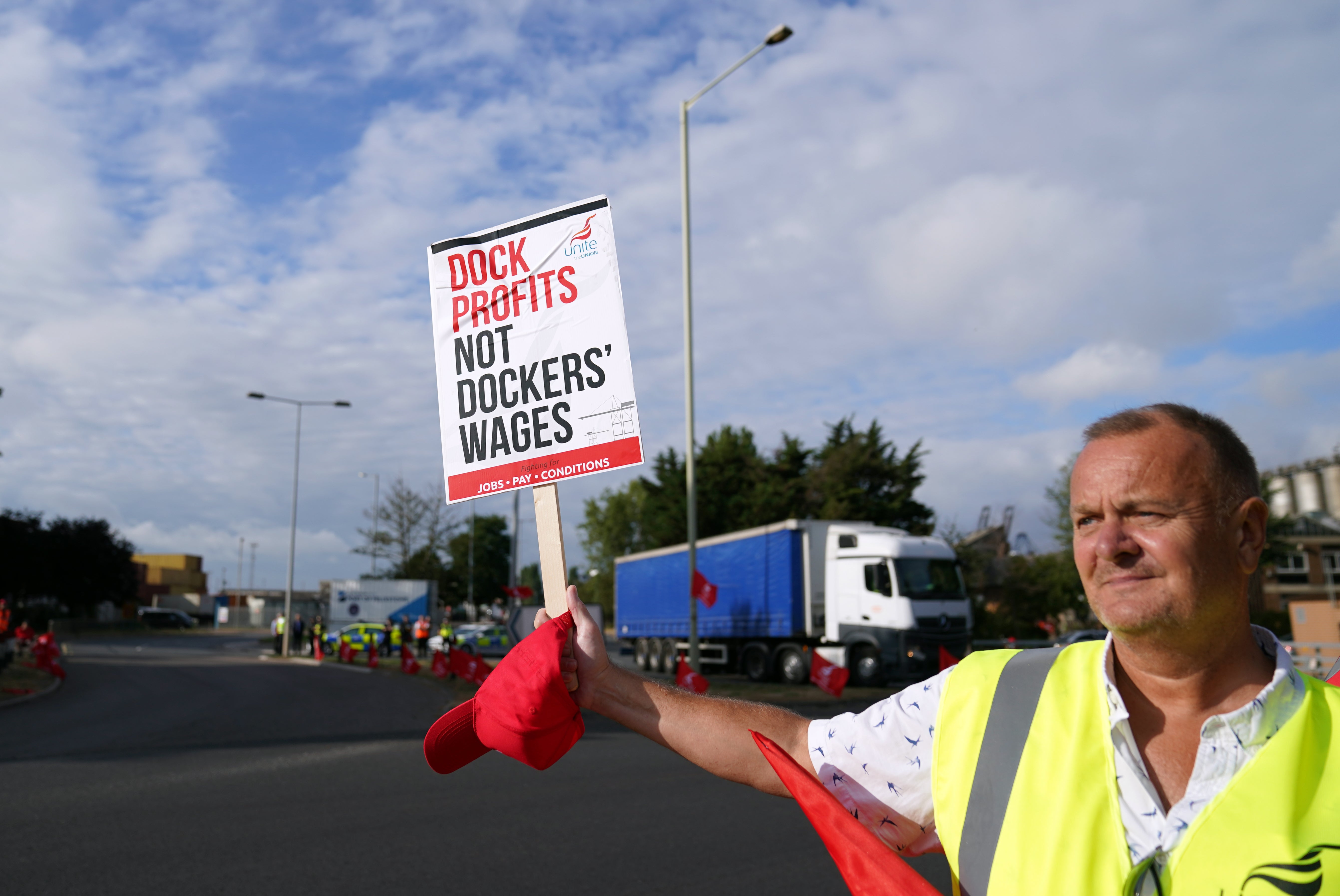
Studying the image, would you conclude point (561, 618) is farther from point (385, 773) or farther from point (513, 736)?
point (385, 773)

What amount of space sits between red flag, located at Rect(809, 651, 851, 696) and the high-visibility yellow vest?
17177mm

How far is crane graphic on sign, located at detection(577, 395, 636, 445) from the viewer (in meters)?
2.91

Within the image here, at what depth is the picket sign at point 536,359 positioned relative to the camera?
2.92m

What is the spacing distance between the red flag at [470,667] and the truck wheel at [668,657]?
25.2 ft

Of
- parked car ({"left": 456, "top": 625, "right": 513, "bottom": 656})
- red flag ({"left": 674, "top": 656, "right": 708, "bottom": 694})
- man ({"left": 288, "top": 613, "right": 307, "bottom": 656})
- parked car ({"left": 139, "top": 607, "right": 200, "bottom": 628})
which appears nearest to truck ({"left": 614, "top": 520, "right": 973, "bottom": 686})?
red flag ({"left": 674, "top": 656, "right": 708, "bottom": 694})

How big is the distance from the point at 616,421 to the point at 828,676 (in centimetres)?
1657

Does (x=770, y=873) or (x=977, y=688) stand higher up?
(x=977, y=688)

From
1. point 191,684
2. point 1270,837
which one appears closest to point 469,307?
point 1270,837

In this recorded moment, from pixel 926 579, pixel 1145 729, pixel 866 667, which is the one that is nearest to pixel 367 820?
pixel 1145 729

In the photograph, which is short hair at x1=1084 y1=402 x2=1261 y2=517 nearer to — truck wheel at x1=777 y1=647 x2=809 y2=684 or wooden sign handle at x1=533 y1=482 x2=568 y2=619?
wooden sign handle at x1=533 y1=482 x2=568 y2=619

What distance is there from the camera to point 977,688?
1.87m

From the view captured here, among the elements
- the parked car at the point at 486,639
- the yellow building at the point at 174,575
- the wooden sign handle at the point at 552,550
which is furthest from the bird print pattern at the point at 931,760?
the yellow building at the point at 174,575

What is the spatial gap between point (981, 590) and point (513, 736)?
43787 millimetres

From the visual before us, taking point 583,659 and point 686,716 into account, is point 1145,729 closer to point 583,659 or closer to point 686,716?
point 686,716
